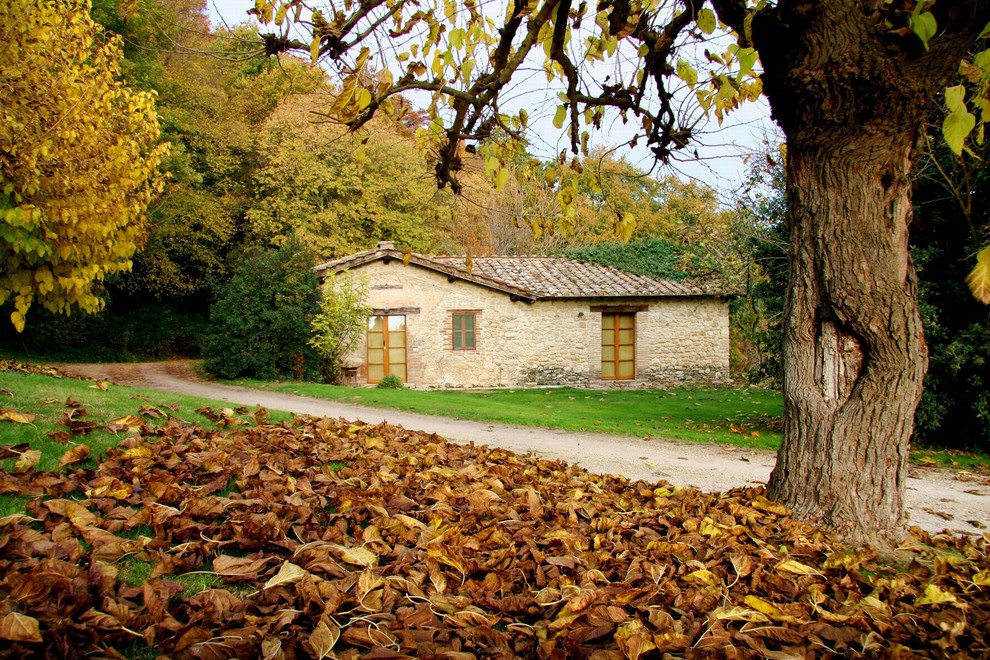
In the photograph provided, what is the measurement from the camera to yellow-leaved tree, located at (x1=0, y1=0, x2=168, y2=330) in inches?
280

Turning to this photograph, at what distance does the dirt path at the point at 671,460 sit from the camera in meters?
6.55

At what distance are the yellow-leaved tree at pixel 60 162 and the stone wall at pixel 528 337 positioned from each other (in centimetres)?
980

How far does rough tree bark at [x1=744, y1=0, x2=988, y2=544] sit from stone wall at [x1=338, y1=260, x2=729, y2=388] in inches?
642

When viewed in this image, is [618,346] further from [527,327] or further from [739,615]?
[739,615]

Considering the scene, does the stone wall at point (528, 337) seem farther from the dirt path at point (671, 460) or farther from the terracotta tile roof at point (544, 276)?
the dirt path at point (671, 460)

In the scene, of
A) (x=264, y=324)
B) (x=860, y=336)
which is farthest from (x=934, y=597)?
(x=264, y=324)

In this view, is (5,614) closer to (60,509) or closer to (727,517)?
(60,509)

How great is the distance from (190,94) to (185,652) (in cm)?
2823

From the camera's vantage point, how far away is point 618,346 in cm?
2161

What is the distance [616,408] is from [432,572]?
12544 millimetres

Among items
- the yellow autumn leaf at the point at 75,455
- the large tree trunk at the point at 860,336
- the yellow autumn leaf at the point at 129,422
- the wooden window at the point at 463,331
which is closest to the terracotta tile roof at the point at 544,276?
the wooden window at the point at 463,331

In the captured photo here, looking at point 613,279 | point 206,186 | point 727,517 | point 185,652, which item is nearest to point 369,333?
point 613,279

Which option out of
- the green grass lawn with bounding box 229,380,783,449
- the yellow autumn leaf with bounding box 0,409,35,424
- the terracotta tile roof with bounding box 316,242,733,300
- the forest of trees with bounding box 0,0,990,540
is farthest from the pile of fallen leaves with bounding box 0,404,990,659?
the terracotta tile roof with bounding box 316,242,733,300

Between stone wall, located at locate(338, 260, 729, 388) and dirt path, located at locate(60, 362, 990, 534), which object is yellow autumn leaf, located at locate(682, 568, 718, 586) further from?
stone wall, located at locate(338, 260, 729, 388)
